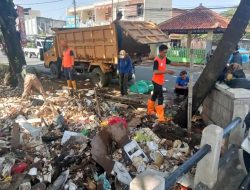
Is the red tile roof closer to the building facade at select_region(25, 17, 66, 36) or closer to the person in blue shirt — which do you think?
the person in blue shirt

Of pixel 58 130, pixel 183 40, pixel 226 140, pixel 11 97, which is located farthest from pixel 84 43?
pixel 183 40

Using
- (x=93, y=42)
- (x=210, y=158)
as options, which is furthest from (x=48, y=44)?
(x=210, y=158)

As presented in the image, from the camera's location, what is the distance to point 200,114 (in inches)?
261

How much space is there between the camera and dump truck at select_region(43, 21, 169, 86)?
10.5 meters

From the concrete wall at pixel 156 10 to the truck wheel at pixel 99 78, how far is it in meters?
20.8

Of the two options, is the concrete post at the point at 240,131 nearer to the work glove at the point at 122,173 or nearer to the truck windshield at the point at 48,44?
the work glove at the point at 122,173

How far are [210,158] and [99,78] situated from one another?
930 cm

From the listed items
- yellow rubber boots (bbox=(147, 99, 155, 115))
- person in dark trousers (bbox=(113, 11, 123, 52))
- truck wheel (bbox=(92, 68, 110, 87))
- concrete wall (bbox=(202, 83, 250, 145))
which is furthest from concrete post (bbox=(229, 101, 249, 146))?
truck wheel (bbox=(92, 68, 110, 87))

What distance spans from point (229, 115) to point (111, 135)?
1963 mm

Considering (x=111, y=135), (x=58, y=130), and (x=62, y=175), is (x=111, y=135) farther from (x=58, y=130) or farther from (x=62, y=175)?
(x=58, y=130)

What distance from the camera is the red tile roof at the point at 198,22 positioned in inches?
798

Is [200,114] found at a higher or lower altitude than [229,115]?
lower

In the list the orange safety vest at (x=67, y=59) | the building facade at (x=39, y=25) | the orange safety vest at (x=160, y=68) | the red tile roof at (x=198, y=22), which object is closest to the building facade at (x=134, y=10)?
the red tile roof at (x=198, y=22)

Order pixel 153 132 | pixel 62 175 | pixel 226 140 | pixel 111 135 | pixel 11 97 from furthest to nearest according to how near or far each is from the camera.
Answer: pixel 11 97, pixel 153 132, pixel 111 135, pixel 62 175, pixel 226 140
